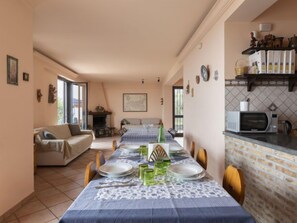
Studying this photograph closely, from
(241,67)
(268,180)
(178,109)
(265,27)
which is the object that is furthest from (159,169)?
(178,109)

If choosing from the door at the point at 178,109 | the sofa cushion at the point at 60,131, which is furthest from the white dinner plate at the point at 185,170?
the door at the point at 178,109

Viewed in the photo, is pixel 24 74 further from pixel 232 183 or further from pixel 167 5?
pixel 232 183

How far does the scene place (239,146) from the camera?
80.6 inches

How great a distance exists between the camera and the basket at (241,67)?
220 centimetres

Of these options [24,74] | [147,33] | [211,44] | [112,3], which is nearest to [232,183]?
[211,44]

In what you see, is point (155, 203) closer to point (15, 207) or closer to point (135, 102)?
point (15, 207)

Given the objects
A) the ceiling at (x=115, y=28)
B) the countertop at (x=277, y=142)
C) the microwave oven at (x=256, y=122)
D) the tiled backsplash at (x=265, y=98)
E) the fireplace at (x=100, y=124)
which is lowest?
the fireplace at (x=100, y=124)

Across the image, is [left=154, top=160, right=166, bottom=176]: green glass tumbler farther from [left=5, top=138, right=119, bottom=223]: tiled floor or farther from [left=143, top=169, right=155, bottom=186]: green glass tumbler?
[left=5, top=138, right=119, bottom=223]: tiled floor

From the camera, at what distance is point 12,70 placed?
215 centimetres

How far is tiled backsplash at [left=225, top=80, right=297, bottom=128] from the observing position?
2293 millimetres

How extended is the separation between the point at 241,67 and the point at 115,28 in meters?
1.97

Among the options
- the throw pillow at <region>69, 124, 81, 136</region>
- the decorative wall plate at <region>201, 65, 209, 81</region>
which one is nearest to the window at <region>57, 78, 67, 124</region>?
the throw pillow at <region>69, 124, 81, 136</region>

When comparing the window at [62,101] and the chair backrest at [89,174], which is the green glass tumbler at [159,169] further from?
the window at [62,101]

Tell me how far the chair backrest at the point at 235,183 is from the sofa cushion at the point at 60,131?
14.4 ft
